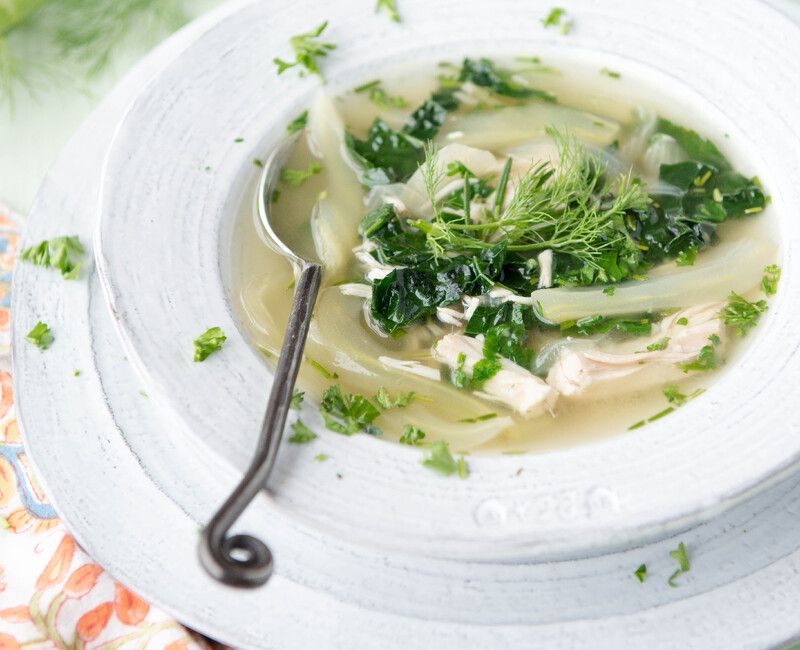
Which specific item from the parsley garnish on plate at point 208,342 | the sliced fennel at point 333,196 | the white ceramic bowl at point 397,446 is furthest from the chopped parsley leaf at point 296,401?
the sliced fennel at point 333,196

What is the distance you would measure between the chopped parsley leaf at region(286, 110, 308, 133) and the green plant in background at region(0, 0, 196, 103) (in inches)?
48.0

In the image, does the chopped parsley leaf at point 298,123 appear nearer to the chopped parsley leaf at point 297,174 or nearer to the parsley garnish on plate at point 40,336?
the chopped parsley leaf at point 297,174

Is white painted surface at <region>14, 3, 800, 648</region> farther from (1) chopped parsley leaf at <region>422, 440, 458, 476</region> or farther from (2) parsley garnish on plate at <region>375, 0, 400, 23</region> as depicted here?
(2) parsley garnish on plate at <region>375, 0, 400, 23</region>

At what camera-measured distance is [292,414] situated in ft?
7.63

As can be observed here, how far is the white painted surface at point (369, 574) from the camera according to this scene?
2.18 m

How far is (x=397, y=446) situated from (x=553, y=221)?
103 centimetres

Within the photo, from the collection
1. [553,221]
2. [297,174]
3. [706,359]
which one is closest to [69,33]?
[297,174]

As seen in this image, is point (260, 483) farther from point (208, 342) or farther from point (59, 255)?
point (59, 255)

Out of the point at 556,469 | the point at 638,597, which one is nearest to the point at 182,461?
the point at 556,469

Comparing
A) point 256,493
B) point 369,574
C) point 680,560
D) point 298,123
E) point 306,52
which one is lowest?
point 369,574

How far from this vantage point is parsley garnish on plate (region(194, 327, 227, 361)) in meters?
2.43

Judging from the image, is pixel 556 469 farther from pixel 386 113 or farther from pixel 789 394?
pixel 386 113

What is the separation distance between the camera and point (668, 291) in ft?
9.56

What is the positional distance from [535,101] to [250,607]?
2145mm
